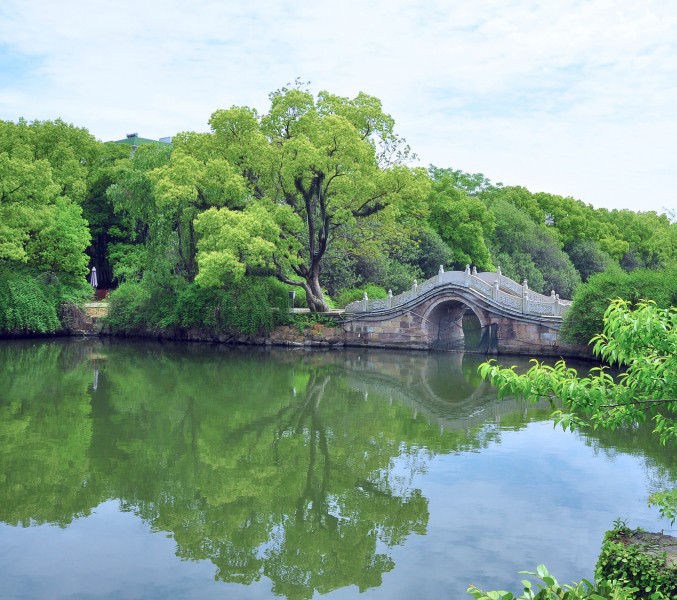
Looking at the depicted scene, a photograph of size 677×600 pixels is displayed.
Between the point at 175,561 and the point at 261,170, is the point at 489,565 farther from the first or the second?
the point at 261,170

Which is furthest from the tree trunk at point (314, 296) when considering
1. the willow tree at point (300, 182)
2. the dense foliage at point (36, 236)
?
the dense foliage at point (36, 236)

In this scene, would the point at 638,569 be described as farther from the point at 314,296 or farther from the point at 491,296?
the point at 314,296

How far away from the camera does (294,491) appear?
11.2 m

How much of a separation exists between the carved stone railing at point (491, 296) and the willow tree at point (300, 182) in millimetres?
2450

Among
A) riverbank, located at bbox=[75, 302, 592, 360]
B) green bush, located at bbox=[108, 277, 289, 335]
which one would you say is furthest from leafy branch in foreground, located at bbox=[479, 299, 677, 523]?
green bush, located at bbox=[108, 277, 289, 335]

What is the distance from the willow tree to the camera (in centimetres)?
2691

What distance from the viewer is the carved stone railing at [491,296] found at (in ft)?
84.4

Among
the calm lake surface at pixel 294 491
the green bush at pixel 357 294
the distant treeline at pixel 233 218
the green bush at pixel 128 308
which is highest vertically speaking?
the distant treeline at pixel 233 218

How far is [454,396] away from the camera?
19.3 metres

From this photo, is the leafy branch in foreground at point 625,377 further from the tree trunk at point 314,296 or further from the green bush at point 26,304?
the green bush at point 26,304

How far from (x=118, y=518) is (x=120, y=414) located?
666 centimetres

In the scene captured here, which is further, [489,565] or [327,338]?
[327,338]

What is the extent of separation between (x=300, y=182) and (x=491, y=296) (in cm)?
797

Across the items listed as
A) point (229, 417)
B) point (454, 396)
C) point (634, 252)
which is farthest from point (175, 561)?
point (634, 252)
